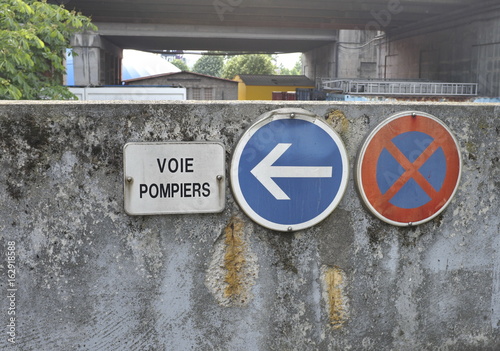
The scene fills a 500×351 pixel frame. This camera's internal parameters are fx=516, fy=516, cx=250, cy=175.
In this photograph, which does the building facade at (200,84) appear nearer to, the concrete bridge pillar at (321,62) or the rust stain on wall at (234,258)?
the concrete bridge pillar at (321,62)

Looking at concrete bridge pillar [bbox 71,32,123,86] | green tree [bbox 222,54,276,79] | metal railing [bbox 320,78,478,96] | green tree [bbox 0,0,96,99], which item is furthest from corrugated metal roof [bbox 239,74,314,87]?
green tree [bbox 222,54,276,79]

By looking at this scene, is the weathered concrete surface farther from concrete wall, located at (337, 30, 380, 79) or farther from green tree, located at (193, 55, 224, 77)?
green tree, located at (193, 55, 224, 77)

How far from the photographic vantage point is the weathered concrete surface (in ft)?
6.16

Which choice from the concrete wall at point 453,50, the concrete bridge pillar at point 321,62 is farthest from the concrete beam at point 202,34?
the concrete wall at point 453,50

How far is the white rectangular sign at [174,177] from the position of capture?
1921 millimetres

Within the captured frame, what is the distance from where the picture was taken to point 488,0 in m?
21.0

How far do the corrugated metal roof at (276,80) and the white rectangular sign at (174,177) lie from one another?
30.1 metres

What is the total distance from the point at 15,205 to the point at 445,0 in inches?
930

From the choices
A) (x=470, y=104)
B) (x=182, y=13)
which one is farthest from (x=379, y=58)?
(x=470, y=104)

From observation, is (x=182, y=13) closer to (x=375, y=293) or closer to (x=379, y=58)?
(x=379, y=58)

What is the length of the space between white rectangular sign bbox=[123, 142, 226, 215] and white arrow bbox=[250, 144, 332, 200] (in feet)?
0.49

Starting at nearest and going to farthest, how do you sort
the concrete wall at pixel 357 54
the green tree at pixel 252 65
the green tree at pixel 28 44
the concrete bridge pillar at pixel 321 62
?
the green tree at pixel 28 44 < the concrete wall at pixel 357 54 < the concrete bridge pillar at pixel 321 62 < the green tree at pixel 252 65

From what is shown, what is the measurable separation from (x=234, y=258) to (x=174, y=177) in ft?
1.32

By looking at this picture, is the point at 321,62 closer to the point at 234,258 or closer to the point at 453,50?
the point at 453,50
